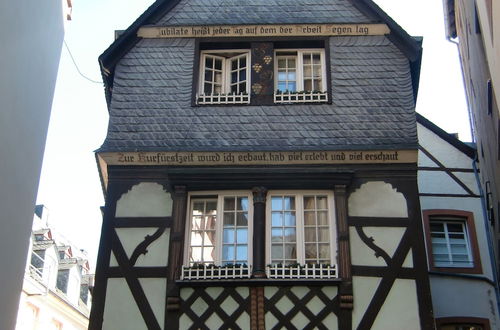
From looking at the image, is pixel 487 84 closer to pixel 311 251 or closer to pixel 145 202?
pixel 311 251

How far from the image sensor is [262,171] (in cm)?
1186

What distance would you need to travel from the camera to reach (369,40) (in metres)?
13.4

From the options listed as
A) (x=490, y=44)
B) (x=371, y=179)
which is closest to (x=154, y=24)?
(x=371, y=179)

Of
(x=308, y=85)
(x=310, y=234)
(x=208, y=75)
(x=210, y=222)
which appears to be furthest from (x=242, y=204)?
(x=208, y=75)

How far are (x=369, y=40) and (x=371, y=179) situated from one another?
301 centimetres

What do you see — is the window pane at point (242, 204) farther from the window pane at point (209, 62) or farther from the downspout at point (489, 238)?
the downspout at point (489, 238)

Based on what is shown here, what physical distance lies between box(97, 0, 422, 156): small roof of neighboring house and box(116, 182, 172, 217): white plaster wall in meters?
0.72

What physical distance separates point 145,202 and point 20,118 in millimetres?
2618

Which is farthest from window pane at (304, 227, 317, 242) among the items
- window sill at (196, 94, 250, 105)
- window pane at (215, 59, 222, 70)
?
window pane at (215, 59, 222, 70)

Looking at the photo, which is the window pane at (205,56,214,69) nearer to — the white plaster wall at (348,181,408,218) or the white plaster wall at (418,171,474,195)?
the white plaster wall at (348,181,408,218)

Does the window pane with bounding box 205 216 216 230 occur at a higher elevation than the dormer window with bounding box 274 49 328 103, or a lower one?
lower

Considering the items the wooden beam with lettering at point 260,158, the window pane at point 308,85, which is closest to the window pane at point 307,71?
the window pane at point 308,85

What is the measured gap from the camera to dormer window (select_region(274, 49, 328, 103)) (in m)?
12.8

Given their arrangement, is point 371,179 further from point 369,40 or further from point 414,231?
point 369,40
